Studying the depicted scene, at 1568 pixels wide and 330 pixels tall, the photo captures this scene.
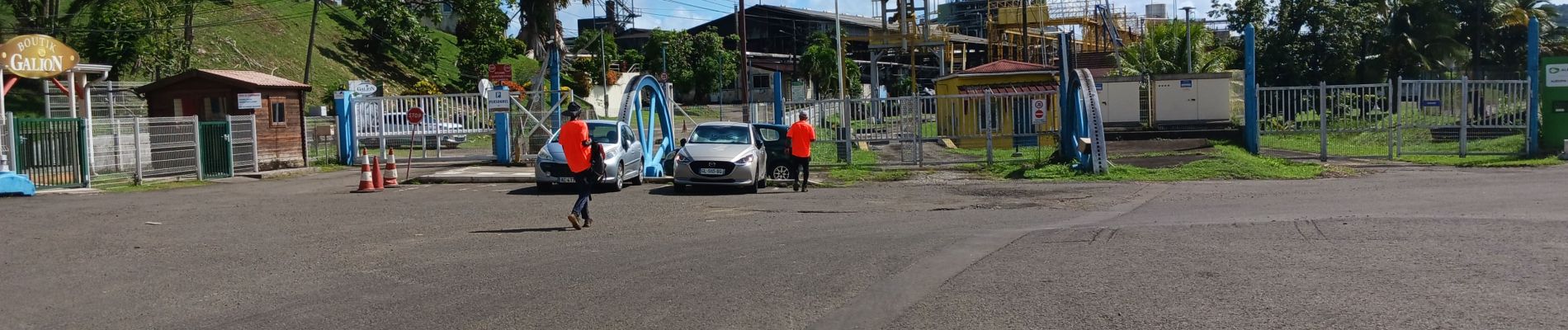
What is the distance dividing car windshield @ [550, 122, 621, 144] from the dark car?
98.6 inches

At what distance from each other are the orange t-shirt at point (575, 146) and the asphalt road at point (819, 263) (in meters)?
0.75

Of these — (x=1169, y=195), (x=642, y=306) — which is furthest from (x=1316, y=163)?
(x=642, y=306)

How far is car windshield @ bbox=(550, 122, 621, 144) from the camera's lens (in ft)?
64.7

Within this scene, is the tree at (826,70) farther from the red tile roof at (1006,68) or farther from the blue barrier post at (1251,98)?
the blue barrier post at (1251,98)

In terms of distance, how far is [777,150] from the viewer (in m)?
21.1

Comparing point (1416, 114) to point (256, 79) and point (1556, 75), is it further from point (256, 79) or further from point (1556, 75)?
point (256, 79)

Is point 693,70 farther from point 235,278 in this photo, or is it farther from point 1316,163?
point 235,278

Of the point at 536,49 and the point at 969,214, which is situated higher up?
the point at 536,49

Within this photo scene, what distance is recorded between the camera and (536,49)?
218 ft

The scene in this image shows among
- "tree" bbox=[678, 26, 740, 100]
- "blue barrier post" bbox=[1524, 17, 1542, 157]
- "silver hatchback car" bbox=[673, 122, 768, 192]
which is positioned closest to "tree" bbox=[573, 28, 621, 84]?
"tree" bbox=[678, 26, 740, 100]

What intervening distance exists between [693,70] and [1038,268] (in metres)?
69.1

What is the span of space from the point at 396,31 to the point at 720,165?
4183 centimetres

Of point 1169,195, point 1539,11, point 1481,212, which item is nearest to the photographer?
point 1481,212

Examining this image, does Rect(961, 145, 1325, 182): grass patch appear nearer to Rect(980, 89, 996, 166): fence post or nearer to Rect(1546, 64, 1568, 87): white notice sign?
Rect(980, 89, 996, 166): fence post
